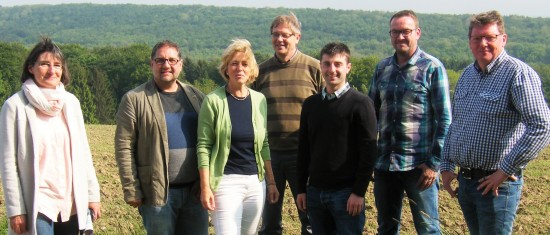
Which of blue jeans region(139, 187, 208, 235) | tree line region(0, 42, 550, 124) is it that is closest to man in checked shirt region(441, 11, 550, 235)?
blue jeans region(139, 187, 208, 235)

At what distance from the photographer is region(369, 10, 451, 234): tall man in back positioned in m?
4.60

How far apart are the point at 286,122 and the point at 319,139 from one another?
2.69ft

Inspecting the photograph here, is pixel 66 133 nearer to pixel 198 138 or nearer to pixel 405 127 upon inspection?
pixel 198 138

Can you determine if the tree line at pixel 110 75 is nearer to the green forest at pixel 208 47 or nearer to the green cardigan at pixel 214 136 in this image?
the green forest at pixel 208 47

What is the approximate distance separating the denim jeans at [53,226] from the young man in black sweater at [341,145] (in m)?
1.56

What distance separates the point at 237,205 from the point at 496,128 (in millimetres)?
1708

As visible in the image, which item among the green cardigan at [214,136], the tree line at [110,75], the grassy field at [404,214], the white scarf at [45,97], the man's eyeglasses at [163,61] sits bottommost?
the tree line at [110,75]

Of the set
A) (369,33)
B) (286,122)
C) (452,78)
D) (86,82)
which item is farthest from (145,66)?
(369,33)

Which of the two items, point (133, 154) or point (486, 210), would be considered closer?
point (486, 210)

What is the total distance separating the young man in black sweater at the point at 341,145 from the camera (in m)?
4.37

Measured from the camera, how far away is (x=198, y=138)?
14.5 ft


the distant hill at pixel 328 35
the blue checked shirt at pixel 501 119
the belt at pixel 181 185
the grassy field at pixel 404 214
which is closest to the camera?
the blue checked shirt at pixel 501 119

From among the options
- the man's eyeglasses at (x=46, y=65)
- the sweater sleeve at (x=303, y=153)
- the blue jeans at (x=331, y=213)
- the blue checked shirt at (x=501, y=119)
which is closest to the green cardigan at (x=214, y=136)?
the sweater sleeve at (x=303, y=153)

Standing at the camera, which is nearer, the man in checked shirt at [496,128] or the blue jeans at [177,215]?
the man in checked shirt at [496,128]
